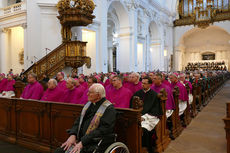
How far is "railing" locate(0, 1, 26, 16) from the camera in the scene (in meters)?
13.7

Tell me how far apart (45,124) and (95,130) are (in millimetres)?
1666

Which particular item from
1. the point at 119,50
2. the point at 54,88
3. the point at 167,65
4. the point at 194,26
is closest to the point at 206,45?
the point at 194,26

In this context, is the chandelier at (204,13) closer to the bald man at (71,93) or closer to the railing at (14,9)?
Answer: the railing at (14,9)

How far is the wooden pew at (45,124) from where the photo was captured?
3104 millimetres

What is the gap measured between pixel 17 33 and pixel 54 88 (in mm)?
13844

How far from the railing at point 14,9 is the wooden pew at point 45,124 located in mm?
10875

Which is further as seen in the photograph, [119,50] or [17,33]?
[119,50]

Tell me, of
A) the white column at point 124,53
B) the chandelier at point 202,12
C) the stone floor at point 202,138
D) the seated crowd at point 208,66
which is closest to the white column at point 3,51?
the white column at point 124,53

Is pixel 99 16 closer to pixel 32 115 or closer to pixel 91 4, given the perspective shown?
pixel 91 4

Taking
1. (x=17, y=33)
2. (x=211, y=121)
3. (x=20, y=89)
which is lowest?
(x=211, y=121)

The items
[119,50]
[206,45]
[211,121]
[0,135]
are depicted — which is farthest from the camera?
[206,45]

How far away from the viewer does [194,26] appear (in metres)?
29.7

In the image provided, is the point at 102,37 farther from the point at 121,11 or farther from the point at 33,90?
the point at 33,90

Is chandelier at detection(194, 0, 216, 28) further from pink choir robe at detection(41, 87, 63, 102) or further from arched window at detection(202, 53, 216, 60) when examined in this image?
pink choir robe at detection(41, 87, 63, 102)
